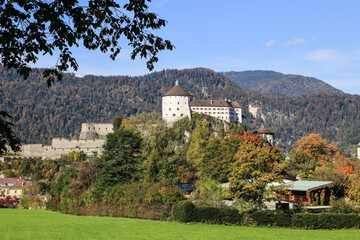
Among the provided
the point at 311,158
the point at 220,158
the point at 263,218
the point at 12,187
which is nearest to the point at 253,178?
the point at 263,218

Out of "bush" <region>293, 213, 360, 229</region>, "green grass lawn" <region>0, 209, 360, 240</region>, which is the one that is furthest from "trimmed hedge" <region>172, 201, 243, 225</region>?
"bush" <region>293, 213, 360, 229</region>

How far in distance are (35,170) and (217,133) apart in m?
42.7

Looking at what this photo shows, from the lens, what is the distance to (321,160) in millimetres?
65562

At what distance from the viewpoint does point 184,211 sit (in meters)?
34.7

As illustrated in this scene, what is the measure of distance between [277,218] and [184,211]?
6.92 meters

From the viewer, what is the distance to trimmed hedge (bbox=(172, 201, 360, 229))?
32.0m

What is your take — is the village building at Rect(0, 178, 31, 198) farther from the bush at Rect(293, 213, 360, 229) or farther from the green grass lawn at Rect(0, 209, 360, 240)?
the bush at Rect(293, 213, 360, 229)

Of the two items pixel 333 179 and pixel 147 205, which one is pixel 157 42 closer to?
pixel 147 205

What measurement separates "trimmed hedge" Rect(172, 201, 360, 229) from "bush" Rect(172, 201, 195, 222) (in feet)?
1.01

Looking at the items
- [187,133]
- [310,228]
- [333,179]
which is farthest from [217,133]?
[310,228]

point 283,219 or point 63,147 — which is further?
point 63,147

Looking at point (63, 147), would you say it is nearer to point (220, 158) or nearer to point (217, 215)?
point (220, 158)

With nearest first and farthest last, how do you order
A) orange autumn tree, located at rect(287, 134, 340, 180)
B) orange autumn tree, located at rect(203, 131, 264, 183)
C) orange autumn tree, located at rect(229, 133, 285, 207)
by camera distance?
orange autumn tree, located at rect(229, 133, 285, 207), orange autumn tree, located at rect(203, 131, 264, 183), orange autumn tree, located at rect(287, 134, 340, 180)

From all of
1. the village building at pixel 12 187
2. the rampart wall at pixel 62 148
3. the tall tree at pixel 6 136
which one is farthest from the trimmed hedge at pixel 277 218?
the rampart wall at pixel 62 148
